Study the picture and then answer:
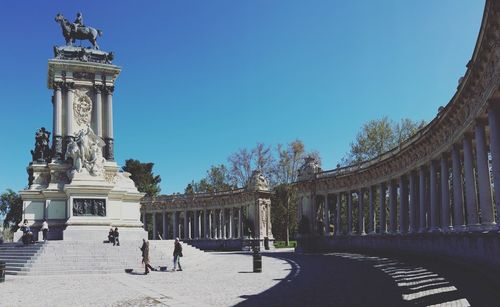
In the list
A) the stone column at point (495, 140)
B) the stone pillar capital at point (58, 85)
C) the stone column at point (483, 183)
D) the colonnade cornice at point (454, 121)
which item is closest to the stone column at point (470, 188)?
the colonnade cornice at point (454, 121)

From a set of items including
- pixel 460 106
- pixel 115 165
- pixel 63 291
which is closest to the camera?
pixel 63 291

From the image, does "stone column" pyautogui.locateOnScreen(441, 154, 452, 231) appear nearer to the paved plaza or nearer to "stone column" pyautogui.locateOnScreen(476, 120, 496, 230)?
the paved plaza

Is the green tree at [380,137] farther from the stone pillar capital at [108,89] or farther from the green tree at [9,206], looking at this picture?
the green tree at [9,206]

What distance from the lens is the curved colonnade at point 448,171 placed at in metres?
20.3

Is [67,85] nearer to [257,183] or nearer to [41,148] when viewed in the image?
[41,148]

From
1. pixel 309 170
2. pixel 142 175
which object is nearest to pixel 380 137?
pixel 309 170

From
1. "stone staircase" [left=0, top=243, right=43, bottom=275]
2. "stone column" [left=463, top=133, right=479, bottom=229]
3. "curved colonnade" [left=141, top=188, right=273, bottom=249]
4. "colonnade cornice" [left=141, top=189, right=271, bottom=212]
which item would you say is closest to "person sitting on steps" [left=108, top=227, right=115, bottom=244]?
"stone staircase" [left=0, top=243, right=43, bottom=275]

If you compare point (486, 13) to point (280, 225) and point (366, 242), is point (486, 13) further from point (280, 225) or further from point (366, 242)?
point (280, 225)

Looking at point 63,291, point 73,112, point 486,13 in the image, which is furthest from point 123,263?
point 486,13

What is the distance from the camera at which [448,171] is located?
32875 millimetres

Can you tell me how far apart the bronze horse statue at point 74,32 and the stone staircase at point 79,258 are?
1999 cm

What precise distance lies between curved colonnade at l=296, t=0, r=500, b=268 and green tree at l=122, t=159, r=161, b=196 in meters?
60.0

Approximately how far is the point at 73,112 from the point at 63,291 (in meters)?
27.6

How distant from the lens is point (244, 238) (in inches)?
2628
